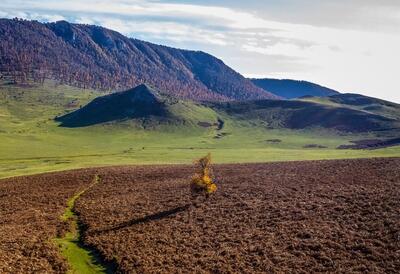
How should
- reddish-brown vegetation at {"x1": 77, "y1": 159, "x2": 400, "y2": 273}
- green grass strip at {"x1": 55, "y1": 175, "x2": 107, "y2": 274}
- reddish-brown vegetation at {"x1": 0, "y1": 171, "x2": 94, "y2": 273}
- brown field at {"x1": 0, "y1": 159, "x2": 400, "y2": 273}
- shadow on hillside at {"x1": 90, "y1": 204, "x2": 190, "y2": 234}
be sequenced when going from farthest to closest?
shadow on hillside at {"x1": 90, "y1": 204, "x2": 190, "y2": 234}
reddish-brown vegetation at {"x1": 0, "y1": 171, "x2": 94, "y2": 273}
green grass strip at {"x1": 55, "y1": 175, "x2": 107, "y2": 274}
brown field at {"x1": 0, "y1": 159, "x2": 400, "y2": 273}
reddish-brown vegetation at {"x1": 77, "y1": 159, "x2": 400, "y2": 273}

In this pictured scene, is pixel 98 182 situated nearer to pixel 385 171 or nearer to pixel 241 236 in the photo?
pixel 241 236

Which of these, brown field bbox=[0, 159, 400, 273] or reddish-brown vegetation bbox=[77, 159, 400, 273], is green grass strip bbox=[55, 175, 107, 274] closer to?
brown field bbox=[0, 159, 400, 273]

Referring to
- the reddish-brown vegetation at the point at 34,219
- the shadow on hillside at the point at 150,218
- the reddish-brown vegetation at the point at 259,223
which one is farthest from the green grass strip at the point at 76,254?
the shadow on hillside at the point at 150,218

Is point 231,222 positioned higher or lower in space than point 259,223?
lower

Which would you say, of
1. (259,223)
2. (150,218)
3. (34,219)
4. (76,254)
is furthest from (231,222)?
(34,219)

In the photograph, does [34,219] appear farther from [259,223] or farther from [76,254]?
[259,223]

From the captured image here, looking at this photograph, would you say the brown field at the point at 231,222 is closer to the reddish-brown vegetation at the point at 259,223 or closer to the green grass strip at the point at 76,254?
the reddish-brown vegetation at the point at 259,223


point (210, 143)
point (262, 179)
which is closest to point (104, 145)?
point (210, 143)

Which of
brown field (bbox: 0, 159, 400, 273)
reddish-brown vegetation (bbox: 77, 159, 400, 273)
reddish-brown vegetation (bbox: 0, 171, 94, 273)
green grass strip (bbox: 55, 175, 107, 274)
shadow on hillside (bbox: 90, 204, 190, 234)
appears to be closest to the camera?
reddish-brown vegetation (bbox: 77, 159, 400, 273)

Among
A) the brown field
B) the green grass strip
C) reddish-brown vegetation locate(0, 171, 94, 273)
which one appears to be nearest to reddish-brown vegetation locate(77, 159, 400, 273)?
the brown field
